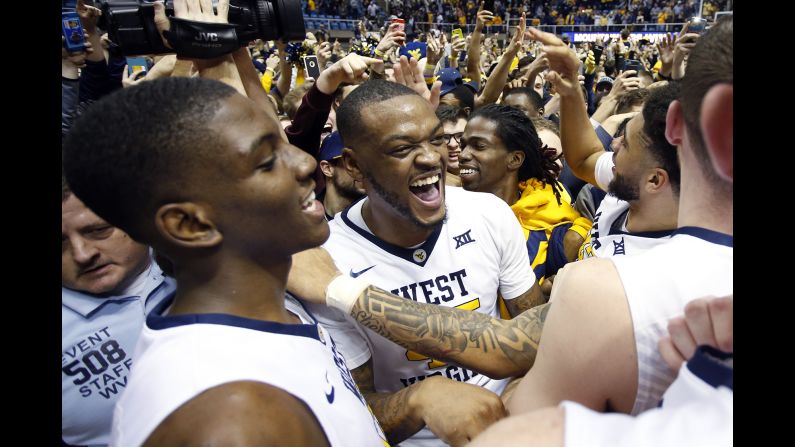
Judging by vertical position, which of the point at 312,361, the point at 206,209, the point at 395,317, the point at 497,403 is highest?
the point at 206,209

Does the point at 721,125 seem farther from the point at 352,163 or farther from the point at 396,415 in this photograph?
the point at 352,163

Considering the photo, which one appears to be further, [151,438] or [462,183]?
[462,183]

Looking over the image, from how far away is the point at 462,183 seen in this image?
3.54 meters

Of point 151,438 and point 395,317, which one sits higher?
point 151,438

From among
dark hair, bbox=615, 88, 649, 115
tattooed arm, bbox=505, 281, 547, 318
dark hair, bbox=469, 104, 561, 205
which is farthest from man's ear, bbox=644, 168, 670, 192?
dark hair, bbox=615, 88, 649, 115

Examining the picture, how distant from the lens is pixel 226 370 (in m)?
0.99

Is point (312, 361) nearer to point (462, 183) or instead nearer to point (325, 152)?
point (325, 152)

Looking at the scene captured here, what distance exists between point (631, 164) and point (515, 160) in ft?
4.12

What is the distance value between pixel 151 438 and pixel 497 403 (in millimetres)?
910

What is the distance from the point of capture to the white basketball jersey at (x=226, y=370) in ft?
3.16

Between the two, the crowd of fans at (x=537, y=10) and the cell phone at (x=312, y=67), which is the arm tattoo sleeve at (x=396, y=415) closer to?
the cell phone at (x=312, y=67)

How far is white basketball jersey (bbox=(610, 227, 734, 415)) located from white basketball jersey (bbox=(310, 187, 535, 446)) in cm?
109

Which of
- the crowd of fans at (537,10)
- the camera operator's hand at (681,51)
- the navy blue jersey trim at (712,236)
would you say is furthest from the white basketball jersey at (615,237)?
the crowd of fans at (537,10)

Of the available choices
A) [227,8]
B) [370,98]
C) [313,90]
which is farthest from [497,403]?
[313,90]
